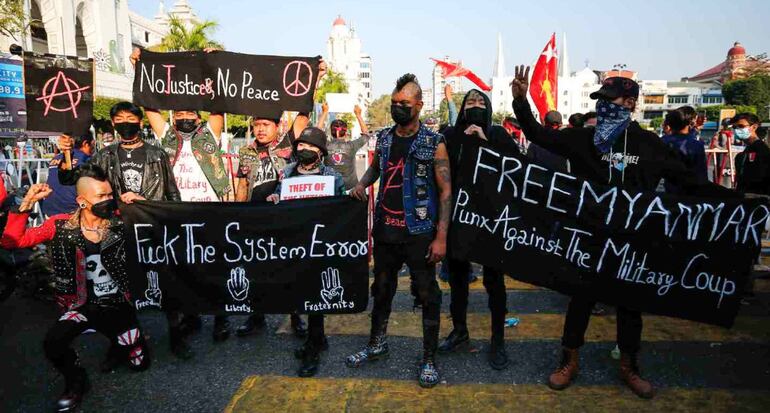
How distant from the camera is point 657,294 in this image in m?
3.61

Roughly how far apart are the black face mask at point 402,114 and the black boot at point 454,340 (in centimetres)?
185

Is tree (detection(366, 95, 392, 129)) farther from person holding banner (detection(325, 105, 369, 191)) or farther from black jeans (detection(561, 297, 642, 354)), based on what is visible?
black jeans (detection(561, 297, 642, 354))

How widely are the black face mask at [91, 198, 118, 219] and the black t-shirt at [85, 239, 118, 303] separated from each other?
21 centimetres

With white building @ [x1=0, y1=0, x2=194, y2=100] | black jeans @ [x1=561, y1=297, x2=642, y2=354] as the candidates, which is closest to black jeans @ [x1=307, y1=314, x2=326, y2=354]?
black jeans @ [x1=561, y1=297, x2=642, y2=354]

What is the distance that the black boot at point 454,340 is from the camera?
417 cm

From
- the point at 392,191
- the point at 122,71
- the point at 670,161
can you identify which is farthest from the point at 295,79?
the point at 122,71

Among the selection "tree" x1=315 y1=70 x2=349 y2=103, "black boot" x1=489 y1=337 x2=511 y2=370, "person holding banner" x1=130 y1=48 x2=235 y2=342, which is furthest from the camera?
"tree" x1=315 y1=70 x2=349 y2=103

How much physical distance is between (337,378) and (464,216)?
5.19 feet

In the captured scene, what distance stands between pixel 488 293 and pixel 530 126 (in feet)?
4.49

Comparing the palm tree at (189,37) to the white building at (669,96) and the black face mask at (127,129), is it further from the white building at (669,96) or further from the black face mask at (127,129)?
the white building at (669,96)

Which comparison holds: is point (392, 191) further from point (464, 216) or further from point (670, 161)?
point (670, 161)

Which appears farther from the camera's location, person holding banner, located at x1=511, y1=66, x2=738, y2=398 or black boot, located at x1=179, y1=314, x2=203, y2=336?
black boot, located at x1=179, y1=314, x2=203, y2=336

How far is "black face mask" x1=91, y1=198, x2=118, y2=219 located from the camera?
12.1ft

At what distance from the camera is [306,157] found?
3.97 meters
